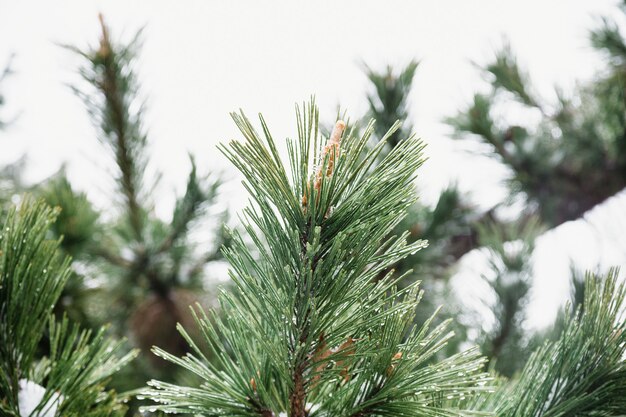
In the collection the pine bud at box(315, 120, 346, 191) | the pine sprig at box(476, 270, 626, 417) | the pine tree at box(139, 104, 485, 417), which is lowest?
the pine sprig at box(476, 270, 626, 417)

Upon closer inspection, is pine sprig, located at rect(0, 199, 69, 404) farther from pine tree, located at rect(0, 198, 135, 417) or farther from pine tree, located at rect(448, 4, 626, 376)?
pine tree, located at rect(448, 4, 626, 376)

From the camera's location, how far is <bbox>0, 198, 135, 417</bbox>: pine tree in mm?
548

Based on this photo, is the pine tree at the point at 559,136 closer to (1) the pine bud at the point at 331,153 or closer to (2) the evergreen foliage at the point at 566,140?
(2) the evergreen foliage at the point at 566,140

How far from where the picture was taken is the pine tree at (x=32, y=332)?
21.6 inches

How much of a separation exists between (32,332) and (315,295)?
0.29 m

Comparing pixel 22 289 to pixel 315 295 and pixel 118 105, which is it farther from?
pixel 118 105

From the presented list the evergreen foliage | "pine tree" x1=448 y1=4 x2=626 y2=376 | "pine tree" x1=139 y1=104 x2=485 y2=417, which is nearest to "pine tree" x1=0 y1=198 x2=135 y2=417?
"pine tree" x1=139 y1=104 x2=485 y2=417

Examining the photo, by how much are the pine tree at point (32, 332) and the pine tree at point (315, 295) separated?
5.8 inches

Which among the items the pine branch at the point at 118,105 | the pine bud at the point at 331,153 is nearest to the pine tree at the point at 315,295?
the pine bud at the point at 331,153

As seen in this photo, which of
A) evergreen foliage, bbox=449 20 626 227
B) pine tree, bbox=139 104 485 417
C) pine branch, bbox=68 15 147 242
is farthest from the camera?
evergreen foliage, bbox=449 20 626 227

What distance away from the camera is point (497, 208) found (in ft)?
4.96

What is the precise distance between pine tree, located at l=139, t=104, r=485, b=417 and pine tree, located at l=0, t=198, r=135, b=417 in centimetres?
15

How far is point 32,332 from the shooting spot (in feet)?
1.84

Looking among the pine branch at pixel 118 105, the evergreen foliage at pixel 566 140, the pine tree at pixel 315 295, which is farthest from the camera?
the evergreen foliage at pixel 566 140
